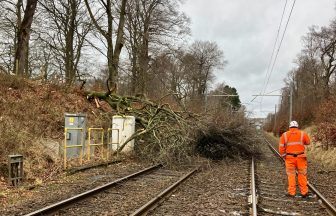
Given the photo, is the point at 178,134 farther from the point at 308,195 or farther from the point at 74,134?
the point at 308,195

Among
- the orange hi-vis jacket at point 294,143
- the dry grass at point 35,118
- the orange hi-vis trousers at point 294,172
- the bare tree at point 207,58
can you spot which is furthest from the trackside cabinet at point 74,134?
the bare tree at point 207,58

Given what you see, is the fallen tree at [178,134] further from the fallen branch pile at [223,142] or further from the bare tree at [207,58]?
the bare tree at [207,58]

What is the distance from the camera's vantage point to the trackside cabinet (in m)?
14.7

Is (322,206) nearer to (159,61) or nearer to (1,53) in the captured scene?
(1,53)

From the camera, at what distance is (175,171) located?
1495 centimetres

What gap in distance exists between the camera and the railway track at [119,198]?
8086 millimetres

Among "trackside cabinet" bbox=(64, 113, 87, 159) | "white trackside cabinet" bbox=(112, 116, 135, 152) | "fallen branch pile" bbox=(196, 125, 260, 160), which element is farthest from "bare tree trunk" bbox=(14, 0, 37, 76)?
"fallen branch pile" bbox=(196, 125, 260, 160)

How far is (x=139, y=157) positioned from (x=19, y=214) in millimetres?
9781

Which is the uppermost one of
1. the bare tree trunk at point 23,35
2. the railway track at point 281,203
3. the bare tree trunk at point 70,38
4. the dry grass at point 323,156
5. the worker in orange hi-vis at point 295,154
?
the bare tree trunk at point 70,38

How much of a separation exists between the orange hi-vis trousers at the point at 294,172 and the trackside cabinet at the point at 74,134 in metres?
7.37

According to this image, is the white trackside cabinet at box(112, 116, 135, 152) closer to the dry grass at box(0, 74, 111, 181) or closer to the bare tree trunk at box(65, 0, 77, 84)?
the dry grass at box(0, 74, 111, 181)

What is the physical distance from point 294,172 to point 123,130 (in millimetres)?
9335

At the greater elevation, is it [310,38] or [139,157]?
[310,38]

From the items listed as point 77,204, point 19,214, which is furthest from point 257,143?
point 19,214
